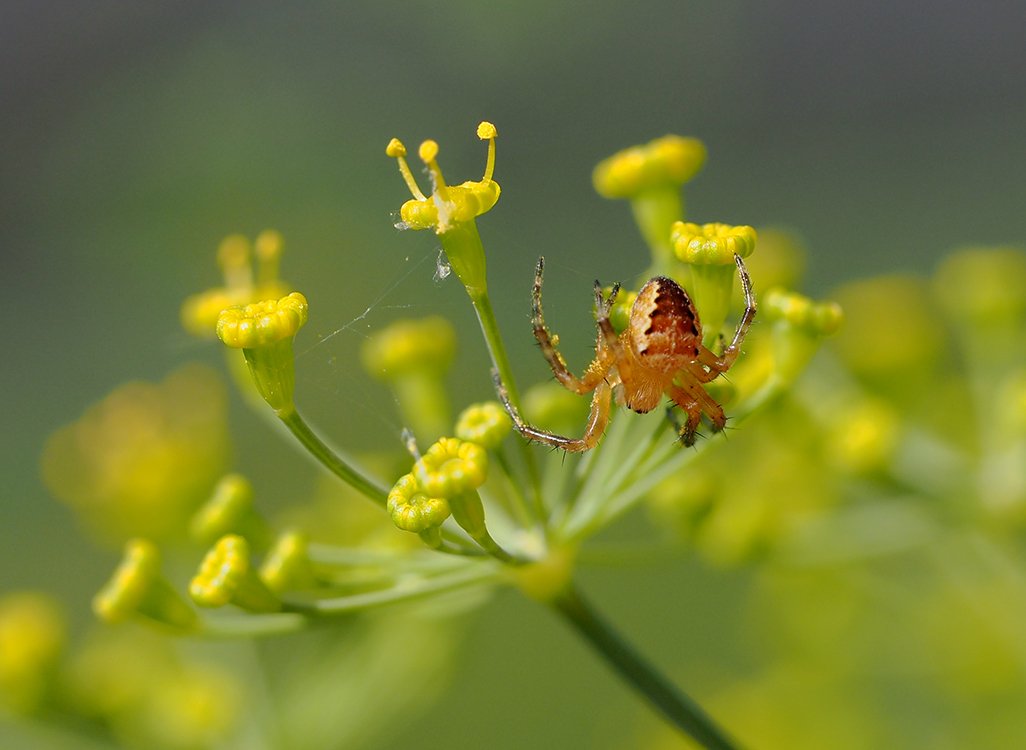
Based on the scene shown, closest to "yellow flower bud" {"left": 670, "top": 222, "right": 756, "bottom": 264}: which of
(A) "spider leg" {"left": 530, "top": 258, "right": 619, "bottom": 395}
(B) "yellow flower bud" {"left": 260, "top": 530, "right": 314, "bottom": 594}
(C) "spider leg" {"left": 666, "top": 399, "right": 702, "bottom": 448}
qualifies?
(A) "spider leg" {"left": 530, "top": 258, "right": 619, "bottom": 395}

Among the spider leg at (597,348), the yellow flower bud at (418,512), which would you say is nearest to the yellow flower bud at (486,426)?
the yellow flower bud at (418,512)

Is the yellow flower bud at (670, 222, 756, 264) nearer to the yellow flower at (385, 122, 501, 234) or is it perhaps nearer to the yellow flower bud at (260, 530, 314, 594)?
the yellow flower at (385, 122, 501, 234)

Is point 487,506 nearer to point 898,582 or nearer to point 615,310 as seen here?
point 615,310

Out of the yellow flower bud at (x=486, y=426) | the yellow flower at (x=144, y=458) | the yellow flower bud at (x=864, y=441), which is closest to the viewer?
the yellow flower bud at (x=486, y=426)

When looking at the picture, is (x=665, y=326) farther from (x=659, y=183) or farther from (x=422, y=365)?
(x=422, y=365)

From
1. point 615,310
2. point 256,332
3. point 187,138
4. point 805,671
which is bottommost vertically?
point 805,671

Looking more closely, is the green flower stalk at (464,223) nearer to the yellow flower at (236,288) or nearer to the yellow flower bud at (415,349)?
the yellow flower at (236,288)

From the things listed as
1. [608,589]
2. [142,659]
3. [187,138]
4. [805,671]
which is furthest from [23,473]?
[805,671]
